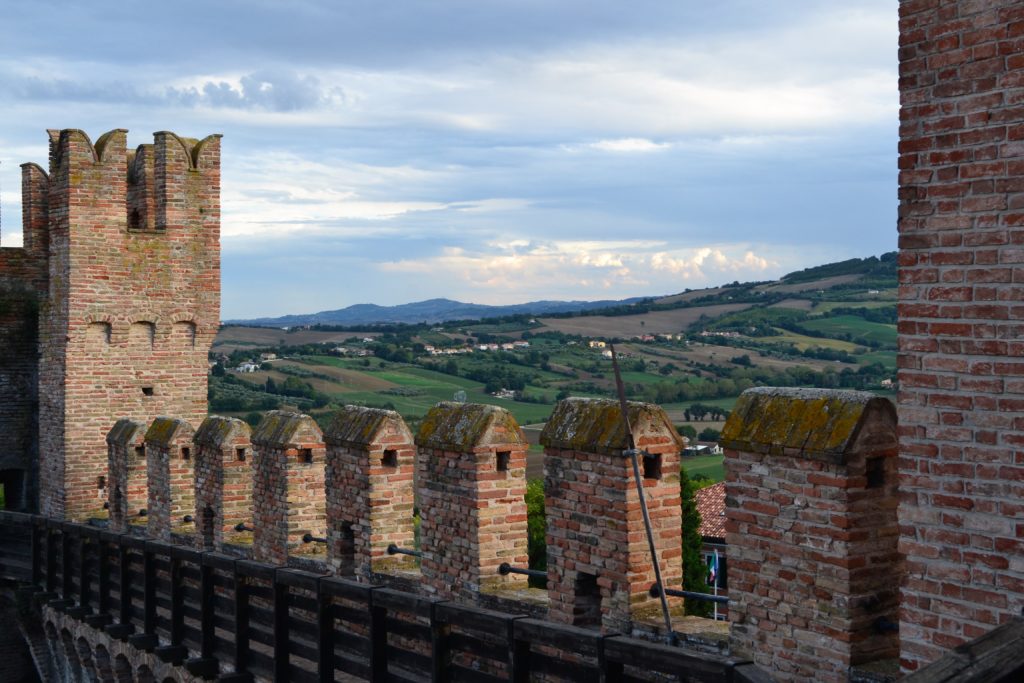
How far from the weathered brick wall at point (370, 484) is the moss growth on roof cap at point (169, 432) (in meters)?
3.96

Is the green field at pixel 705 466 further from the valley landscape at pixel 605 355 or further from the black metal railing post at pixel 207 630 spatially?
the black metal railing post at pixel 207 630

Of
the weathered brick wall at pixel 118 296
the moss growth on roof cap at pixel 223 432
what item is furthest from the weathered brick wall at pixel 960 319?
the weathered brick wall at pixel 118 296

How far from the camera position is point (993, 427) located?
4953mm

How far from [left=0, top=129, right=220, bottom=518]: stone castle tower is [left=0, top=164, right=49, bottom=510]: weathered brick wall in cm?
2

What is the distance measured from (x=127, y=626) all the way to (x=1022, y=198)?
1064cm

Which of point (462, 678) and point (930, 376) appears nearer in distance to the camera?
point (930, 376)

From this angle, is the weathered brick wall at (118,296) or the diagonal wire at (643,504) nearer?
the diagonal wire at (643,504)

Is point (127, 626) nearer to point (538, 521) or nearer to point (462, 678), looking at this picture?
point (462, 678)

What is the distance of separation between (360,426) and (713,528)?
83.0 feet

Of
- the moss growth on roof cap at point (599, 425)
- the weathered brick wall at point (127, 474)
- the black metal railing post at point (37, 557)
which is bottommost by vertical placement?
the black metal railing post at point (37, 557)

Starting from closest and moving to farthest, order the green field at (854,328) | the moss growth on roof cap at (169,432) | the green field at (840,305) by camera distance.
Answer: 1. the moss growth on roof cap at (169,432)
2. the green field at (854,328)
3. the green field at (840,305)

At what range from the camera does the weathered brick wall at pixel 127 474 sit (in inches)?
573

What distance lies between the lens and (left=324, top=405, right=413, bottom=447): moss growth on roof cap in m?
9.25

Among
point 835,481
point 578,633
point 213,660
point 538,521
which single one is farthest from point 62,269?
point 538,521
